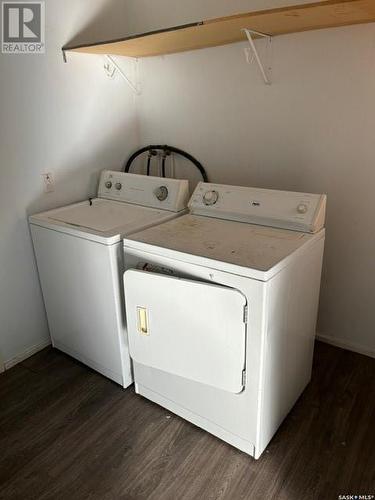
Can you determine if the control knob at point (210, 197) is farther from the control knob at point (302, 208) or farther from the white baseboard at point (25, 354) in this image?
the white baseboard at point (25, 354)

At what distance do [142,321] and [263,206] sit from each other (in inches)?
31.2

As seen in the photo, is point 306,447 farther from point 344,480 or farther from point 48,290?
point 48,290

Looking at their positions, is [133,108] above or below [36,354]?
above

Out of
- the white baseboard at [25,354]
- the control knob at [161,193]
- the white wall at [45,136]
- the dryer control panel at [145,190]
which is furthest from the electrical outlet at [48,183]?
the white baseboard at [25,354]

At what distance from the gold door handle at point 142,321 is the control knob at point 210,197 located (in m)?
0.69

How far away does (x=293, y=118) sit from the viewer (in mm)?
2014

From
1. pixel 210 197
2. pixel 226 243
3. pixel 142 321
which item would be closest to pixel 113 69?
pixel 210 197

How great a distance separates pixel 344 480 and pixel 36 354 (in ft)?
5.87

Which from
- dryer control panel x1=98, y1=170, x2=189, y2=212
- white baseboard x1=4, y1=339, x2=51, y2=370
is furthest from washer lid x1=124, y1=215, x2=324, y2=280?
white baseboard x1=4, y1=339, x2=51, y2=370

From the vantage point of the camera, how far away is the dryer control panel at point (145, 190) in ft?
6.90

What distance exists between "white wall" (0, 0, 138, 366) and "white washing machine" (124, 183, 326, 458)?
797 millimetres

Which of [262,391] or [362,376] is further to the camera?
[362,376]

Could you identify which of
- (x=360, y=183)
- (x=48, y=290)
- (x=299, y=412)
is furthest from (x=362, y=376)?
(x=48, y=290)

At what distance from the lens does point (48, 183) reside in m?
2.17
